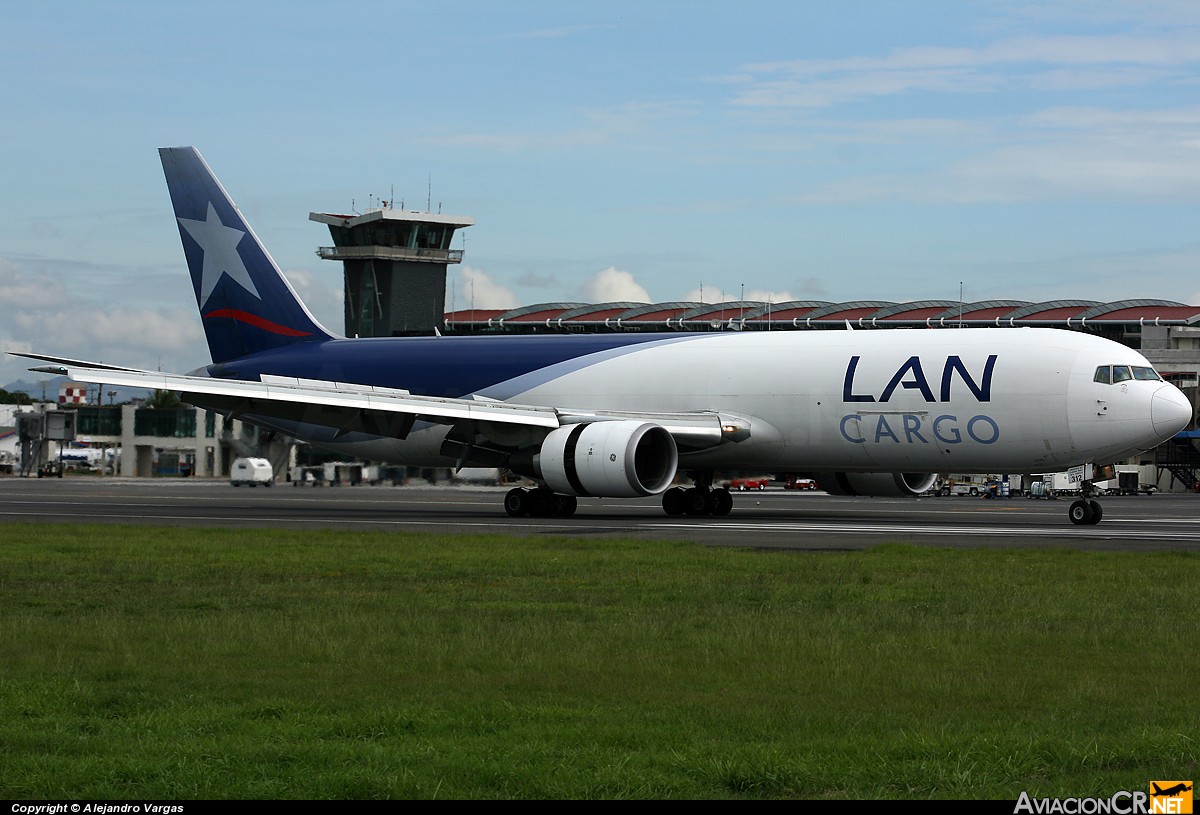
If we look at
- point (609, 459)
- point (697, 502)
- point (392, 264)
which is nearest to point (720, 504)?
point (697, 502)

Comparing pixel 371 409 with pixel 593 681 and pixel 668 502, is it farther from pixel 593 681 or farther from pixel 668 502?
pixel 593 681

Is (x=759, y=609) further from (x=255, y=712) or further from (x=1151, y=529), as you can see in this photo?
(x=1151, y=529)

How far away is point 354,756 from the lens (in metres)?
7.48

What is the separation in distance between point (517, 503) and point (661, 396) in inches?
173

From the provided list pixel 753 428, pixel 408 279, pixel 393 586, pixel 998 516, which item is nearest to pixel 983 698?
pixel 393 586

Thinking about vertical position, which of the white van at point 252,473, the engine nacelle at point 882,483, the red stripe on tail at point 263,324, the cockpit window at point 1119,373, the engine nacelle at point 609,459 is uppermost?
the red stripe on tail at point 263,324

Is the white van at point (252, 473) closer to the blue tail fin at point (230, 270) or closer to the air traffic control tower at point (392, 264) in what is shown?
the blue tail fin at point (230, 270)

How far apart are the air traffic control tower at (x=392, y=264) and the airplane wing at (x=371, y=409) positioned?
Result: 80.1 metres

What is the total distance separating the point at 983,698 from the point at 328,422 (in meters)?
28.3

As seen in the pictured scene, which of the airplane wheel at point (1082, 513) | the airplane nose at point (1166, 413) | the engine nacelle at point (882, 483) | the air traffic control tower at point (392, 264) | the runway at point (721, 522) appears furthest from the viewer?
the air traffic control tower at point (392, 264)

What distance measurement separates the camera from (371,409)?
34281 mm

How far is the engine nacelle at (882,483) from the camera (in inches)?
1433

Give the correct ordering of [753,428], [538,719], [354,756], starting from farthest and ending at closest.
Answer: [753,428] < [538,719] < [354,756]

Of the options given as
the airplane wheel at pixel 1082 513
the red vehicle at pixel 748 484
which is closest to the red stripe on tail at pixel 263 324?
the airplane wheel at pixel 1082 513
